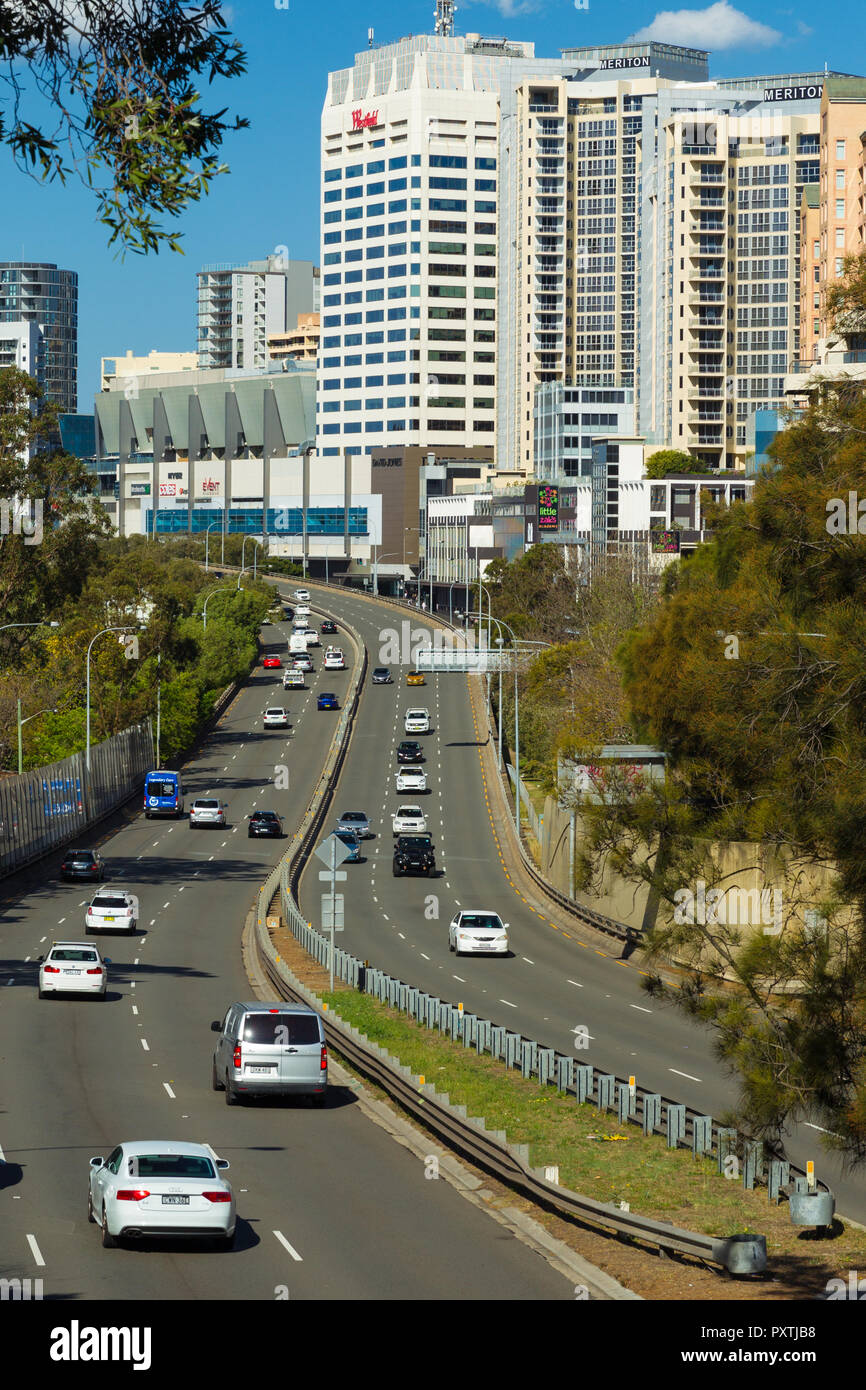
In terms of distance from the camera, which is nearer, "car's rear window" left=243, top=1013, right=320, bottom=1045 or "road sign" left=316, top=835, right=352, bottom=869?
"car's rear window" left=243, top=1013, right=320, bottom=1045

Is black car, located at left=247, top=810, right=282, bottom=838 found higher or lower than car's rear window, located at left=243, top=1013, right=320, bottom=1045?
lower

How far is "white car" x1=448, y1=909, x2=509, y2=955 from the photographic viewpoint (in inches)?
1769

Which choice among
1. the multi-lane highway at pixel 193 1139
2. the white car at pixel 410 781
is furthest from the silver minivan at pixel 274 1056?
the white car at pixel 410 781

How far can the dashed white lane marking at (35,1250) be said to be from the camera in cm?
1480

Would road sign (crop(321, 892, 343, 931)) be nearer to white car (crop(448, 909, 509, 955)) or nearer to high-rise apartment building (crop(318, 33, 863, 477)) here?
white car (crop(448, 909, 509, 955))

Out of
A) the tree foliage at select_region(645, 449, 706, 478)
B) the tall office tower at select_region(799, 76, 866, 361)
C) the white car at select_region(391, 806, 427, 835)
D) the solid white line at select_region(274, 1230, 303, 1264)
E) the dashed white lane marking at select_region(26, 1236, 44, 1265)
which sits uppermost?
the tall office tower at select_region(799, 76, 866, 361)

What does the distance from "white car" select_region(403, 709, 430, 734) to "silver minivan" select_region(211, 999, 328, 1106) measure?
2868 inches

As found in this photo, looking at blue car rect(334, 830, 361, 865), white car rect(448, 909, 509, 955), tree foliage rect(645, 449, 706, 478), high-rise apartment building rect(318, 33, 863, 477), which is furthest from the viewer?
high-rise apartment building rect(318, 33, 863, 477)

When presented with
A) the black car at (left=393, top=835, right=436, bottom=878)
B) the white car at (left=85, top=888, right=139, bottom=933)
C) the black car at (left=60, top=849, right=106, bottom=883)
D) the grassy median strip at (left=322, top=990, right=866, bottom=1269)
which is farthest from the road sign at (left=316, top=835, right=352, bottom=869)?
the black car at (left=393, top=835, right=436, bottom=878)

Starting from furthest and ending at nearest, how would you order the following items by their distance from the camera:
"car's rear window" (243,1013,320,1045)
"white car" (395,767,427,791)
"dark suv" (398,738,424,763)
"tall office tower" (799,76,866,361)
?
"tall office tower" (799,76,866,361) < "dark suv" (398,738,424,763) < "white car" (395,767,427,791) < "car's rear window" (243,1013,320,1045)

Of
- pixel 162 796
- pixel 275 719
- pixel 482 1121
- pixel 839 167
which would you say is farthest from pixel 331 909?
pixel 839 167

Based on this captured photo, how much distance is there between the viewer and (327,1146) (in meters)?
21.8

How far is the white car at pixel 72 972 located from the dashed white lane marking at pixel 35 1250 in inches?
774

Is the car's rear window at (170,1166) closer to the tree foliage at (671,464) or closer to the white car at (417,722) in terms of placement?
the white car at (417,722)
